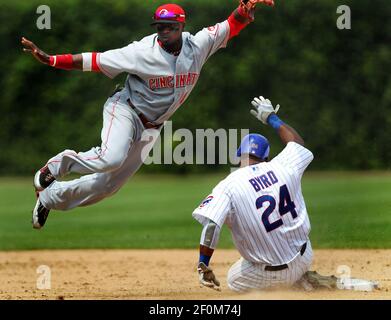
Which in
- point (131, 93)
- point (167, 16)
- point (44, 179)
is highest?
point (167, 16)

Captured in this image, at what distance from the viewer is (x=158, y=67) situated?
251 inches

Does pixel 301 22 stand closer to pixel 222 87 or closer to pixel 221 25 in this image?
pixel 222 87

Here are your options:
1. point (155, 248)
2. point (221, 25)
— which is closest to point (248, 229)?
point (221, 25)

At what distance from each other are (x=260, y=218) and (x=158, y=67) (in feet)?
5.10

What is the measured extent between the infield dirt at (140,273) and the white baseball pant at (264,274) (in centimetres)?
7

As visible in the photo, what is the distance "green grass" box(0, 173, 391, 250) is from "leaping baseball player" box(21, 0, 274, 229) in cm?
363

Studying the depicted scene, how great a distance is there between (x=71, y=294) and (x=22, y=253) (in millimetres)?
3735

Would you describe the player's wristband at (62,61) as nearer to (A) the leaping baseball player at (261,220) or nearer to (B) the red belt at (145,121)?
(B) the red belt at (145,121)

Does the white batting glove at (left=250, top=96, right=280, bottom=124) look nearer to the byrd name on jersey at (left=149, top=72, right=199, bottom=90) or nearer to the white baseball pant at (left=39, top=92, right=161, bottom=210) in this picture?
the byrd name on jersey at (left=149, top=72, right=199, bottom=90)

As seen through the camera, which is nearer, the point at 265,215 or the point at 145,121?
the point at 265,215

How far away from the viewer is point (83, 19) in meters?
14.6

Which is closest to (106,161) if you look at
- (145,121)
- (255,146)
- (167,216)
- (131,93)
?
(145,121)

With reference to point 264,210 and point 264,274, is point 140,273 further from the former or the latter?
point 264,210

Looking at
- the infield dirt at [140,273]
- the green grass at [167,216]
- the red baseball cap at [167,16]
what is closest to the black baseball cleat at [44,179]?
the infield dirt at [140,273]
